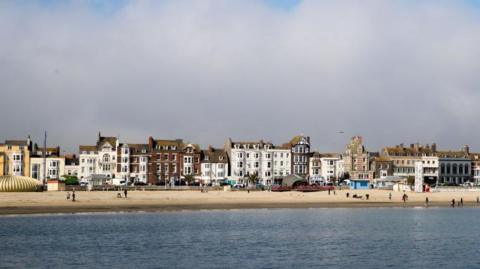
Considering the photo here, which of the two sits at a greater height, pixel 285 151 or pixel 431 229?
pixel 285 151

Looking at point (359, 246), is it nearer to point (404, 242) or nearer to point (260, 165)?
point (404, 242)

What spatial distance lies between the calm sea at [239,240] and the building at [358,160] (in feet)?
244

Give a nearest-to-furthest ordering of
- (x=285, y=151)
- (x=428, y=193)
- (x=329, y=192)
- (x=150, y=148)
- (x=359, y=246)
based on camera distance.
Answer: (x=359, y=246)
(x=329, y=192)
(x=428, y=193)
(x=150, y=148)
(x=285, y=151)

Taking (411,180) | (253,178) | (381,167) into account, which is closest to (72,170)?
(253,178)

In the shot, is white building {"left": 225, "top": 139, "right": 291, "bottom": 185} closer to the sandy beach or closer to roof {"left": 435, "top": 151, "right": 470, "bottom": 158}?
roof {"left": 435, "top": 151, "right": 470, "bottom": 158}

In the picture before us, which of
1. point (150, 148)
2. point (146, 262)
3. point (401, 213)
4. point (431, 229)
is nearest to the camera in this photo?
point (146, 262)

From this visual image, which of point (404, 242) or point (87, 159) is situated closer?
point (404, 242)

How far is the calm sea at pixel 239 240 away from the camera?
137 ft

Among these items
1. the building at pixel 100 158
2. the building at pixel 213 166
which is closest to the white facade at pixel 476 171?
the building at pixel 213 166

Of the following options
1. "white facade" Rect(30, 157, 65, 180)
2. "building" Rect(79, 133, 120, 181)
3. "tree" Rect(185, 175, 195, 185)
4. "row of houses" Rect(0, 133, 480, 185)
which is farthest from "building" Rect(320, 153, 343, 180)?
"white facade" Rect(30, 157, 65, 180)

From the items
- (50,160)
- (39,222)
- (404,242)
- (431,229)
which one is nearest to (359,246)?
(404,242)

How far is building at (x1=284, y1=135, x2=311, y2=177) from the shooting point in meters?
151

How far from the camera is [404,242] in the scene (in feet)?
174

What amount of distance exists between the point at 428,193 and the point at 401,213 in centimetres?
3250
